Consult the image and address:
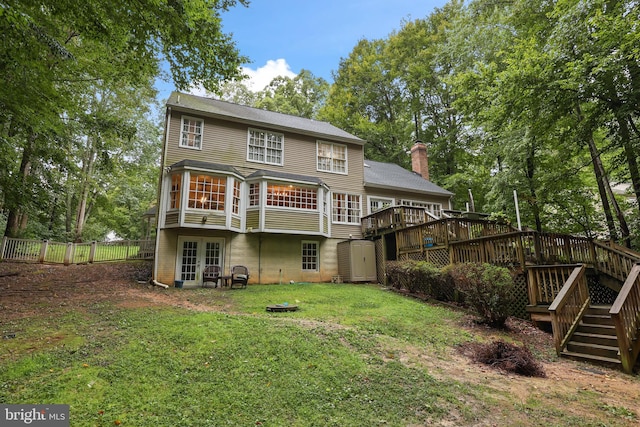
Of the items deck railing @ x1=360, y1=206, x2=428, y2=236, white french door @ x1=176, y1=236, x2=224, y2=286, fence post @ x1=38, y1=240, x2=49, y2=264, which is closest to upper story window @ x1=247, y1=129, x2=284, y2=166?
white french door @ x1=176, y1=236, x2=224, y2=286

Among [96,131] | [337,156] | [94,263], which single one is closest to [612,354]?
[337,156]

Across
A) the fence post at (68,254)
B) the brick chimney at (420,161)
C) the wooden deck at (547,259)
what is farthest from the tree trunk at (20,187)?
the brick chimney at (420,161)

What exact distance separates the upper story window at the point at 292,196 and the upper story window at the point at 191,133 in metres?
3.60

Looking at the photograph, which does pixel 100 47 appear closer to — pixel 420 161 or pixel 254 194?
pixel 254 194

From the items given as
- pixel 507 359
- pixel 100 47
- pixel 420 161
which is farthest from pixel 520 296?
pixel 420 161

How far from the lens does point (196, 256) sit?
12.6 meters

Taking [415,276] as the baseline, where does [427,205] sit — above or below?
above

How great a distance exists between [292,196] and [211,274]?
4.72 metres

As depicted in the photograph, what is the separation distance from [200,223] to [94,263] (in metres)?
7.87

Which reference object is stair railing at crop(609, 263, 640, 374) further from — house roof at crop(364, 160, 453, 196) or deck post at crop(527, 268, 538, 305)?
house roof at crop(364, 160, 453, 196)

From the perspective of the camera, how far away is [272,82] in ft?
111

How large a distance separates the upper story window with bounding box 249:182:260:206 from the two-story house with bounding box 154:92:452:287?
1.5 inches

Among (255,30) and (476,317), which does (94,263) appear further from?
(476,317)

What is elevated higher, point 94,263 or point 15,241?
point 15,241
